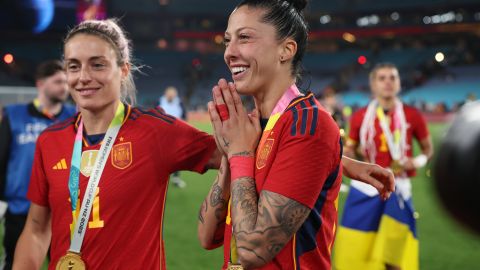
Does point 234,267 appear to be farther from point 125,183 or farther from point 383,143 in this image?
point 383,143

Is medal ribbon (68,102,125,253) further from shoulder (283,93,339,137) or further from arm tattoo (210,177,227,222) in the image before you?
shoulder (283,93,339,137)

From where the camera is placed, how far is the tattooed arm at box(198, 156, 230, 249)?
6.26 ft

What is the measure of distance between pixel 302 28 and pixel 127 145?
945 mm

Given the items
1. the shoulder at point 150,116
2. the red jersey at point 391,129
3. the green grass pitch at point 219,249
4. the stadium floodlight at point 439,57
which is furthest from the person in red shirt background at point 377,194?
the stadium floodlight at point 439,57

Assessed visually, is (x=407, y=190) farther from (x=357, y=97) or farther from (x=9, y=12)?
(x=357, y=97)

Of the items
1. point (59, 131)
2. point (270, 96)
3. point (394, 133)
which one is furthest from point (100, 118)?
point (394, 133)

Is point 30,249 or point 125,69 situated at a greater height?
point 125,69

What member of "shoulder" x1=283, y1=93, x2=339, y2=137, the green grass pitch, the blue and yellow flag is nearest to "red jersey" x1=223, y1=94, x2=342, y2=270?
"shoulder" x1=283, y1=93, x2=339, y2=137

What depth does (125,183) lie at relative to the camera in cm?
230

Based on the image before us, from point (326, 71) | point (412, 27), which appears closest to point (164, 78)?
point (326, 71)

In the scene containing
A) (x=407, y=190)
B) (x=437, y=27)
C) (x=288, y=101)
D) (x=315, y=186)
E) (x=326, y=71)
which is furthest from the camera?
(x=326, y=71)

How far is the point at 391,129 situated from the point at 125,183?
3107mm

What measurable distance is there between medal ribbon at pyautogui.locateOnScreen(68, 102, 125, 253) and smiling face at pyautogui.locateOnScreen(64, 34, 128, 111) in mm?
110

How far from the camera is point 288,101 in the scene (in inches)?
70.9
